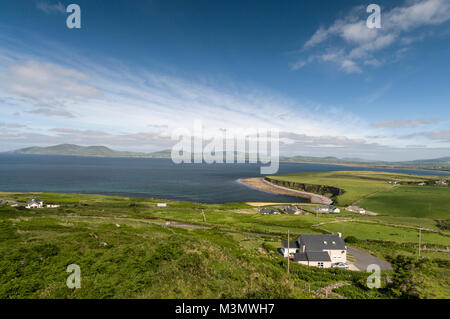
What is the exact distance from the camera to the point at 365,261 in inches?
1452

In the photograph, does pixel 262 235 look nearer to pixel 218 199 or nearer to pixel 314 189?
pixel 218 199

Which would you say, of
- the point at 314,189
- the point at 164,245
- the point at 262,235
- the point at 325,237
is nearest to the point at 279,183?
the point at 314,189

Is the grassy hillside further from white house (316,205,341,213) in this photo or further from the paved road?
white house (316,205,341,213)

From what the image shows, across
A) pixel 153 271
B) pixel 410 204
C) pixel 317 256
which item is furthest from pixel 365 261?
pixel 410 204

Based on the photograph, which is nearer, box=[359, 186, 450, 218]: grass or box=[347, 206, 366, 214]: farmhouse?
box=[359, 186, 450, 218]: grass

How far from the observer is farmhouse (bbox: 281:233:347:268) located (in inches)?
1366

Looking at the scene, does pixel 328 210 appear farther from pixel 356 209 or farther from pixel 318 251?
pixel 318 251

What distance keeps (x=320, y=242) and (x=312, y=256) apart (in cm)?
405

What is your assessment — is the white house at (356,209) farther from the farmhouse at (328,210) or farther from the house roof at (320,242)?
the house roof at (320,242)

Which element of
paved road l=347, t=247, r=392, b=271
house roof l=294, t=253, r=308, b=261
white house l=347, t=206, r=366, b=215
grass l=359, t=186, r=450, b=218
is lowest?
white house l=347, t=206, r=366, b=215

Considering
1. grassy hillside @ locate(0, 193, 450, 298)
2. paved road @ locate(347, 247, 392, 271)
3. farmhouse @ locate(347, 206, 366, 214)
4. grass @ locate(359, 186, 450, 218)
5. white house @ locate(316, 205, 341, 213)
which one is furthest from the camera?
farmhouse @ locate(347, 206, 366, 214)

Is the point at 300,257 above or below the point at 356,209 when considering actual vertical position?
above

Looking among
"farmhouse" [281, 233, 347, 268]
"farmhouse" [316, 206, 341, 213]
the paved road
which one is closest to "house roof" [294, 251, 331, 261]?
"farmhouse" [281, 233, 347, 268]

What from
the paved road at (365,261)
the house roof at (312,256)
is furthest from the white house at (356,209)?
the house roof at (312,256)
